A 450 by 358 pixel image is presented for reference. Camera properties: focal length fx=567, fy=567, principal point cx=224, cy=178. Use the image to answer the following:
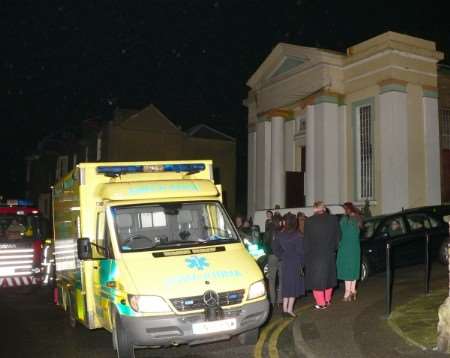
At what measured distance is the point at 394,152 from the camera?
2150 cm

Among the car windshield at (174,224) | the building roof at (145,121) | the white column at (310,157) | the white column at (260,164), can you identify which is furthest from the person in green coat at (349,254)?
the building roof at (145,121)

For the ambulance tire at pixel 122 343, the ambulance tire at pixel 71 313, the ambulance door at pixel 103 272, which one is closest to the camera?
the ambulance tire at pixel 122 343

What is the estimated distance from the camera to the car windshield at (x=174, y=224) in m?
7.29

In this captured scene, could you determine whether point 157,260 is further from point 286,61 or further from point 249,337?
point 286,61

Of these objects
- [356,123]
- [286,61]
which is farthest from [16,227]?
[286,61]

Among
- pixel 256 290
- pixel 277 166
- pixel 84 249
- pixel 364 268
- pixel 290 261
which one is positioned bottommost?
pixel 364 268

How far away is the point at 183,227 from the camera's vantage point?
7.63 metres

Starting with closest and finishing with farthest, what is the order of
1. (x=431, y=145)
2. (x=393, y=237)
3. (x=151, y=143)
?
(x=393, y=237) < (x=431, y=145) < (x=151, y=143)

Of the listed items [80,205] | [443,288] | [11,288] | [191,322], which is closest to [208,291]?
[191,322]

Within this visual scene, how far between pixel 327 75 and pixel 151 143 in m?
17.7

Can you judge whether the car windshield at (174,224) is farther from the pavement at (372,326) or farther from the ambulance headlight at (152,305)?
the pavement at (372,326)

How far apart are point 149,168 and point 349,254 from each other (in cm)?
399

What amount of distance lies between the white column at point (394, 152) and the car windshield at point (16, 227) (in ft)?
42.8

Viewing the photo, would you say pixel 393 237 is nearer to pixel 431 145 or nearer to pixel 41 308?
pixel 41 308
